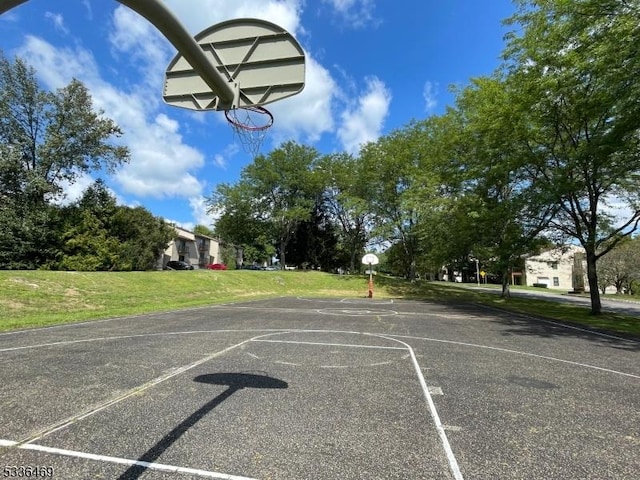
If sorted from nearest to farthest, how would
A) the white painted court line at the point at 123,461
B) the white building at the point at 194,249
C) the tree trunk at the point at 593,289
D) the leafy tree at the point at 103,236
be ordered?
the white painted court line at the point at 123,461 → the tree trunk at the point at 593,289 → the leafy tree at the point at 103,236 → the white building at the point at 194,249

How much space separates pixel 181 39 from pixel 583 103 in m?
18.1

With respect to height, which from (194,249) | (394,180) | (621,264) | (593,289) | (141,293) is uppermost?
(394,180)

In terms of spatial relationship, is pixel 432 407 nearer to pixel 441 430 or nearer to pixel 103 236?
pixel 441 430

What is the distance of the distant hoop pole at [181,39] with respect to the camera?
8.73ft

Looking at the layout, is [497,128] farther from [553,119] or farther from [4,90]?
[4,90]

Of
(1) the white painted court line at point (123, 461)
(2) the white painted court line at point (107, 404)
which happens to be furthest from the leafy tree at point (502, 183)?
(1) the white painted court line at point (123, 461)

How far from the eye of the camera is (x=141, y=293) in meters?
22.0

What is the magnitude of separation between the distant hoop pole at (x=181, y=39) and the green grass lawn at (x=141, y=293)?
11.4 m

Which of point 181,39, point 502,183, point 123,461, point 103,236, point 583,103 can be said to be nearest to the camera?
point 181,39

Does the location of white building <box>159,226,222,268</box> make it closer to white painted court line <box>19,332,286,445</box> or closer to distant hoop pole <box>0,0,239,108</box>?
white painted court line <box>19,332,286,445</box>

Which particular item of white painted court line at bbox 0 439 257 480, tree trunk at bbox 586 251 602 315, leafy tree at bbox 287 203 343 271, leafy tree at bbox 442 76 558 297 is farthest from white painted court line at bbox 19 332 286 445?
leafy tree at bbox 287 203 343 271

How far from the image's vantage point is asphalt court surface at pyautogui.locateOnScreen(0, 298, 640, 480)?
3502 millimetres

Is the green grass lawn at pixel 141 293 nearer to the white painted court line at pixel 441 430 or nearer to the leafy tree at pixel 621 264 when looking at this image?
the white painted court line at pixel 441 430

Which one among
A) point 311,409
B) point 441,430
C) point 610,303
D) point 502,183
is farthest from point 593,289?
point 311,409
